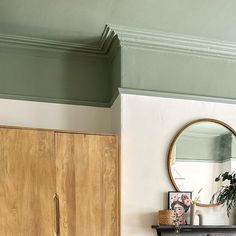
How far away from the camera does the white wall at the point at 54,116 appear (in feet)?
10.7

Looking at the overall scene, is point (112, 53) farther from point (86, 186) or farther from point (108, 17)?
point (86, 186)

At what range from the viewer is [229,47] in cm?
344

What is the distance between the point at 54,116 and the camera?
334 centimetres

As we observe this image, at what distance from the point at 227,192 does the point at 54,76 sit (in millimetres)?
1791

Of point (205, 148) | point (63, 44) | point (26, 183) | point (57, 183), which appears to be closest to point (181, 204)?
point (205, 148)

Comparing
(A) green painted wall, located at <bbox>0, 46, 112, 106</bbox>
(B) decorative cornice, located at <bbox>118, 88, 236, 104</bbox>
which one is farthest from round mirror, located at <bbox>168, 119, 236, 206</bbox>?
(A) green painted wall, located at <bbox>0, 46, 112, 106</bbox>

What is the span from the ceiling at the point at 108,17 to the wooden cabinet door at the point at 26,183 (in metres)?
0.91

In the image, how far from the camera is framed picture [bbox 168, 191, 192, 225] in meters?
3.11

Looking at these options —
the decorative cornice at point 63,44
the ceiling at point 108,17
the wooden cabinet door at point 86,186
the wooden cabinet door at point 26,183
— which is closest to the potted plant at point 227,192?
the wooden cabinet door at point 86,186

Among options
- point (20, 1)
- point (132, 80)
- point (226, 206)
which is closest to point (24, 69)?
point (20, 1)

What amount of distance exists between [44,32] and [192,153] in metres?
1.61

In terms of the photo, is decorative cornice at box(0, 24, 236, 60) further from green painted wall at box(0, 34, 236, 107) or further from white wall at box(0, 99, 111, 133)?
white wall at box(0, 99, 111, 133)

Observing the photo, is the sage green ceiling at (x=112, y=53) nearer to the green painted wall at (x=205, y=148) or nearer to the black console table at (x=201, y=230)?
the green painted wall at (x=205, y=148)

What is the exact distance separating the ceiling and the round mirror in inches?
31.8
